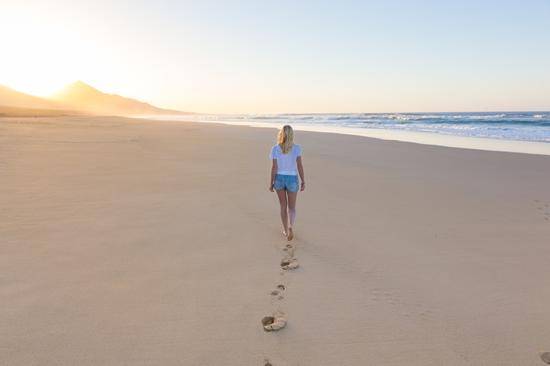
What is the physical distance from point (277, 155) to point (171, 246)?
1.84 meters

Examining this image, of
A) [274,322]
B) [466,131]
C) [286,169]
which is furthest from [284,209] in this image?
[466,131]

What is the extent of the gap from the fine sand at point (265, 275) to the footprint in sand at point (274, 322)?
0.02m

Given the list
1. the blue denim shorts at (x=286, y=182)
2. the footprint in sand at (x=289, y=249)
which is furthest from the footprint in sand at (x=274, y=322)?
the blue denim shorts at (x=286, y=182)

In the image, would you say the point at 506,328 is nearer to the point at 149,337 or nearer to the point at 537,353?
the point at 537,353

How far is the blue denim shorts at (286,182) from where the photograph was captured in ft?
16.5

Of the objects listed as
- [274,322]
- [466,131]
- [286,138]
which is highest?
[286,138]

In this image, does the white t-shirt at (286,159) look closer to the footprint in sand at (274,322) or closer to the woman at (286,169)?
the woman at (286,169)

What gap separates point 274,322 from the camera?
2.96 m

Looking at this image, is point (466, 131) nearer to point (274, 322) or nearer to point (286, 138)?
point (286, 138)

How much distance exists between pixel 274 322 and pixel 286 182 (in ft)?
7.87

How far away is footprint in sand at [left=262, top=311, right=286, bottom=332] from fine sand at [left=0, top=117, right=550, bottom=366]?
16 millimetres

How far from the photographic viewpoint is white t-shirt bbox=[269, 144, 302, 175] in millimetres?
4973

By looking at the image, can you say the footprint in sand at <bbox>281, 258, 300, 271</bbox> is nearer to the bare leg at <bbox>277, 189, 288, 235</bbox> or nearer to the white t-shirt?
the bare leg at <bbox>277, 189, 288, 235</bbox>

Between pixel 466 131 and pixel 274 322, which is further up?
pixel 466 131
